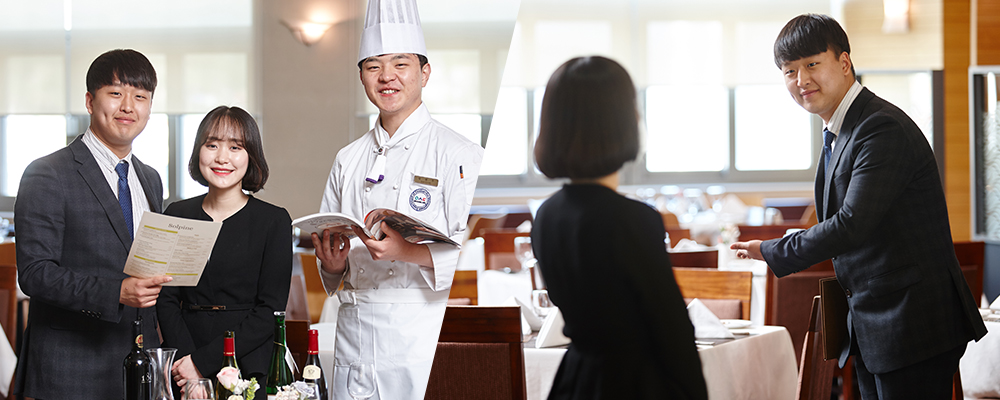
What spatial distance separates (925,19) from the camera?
625 centimetres

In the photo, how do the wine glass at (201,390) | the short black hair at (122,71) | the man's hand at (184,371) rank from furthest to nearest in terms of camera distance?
the short black hair at (122,71) < the man's hand at (184,371) < the wine glass at (201,390)

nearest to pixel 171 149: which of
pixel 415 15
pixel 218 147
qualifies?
pixel 218 147

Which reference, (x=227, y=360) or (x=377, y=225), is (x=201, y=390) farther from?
(x=377, y=225)

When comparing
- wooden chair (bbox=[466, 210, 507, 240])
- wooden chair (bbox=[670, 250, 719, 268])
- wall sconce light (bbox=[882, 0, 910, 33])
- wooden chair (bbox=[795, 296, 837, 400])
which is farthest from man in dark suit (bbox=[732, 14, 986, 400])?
wall sconce light (bbox=[882, 0, 910, 33])

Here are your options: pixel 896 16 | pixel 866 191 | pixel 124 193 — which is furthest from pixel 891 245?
pixel 896 16

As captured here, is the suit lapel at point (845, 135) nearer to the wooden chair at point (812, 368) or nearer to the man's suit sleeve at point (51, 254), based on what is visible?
the wooden chair at point (812, 368)

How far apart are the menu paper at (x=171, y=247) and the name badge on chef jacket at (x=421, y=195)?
0.40 metres

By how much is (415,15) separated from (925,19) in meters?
5.88

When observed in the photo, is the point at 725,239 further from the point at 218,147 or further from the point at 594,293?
the point at 594,293

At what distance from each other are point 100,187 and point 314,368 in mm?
657

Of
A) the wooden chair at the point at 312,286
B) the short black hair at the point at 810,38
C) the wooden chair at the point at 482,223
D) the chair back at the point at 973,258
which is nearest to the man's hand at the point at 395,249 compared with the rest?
the short black hair at the point at 810,38

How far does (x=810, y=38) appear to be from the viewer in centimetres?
165

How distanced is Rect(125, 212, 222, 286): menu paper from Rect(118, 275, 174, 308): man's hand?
2cm

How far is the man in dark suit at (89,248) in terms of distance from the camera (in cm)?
160
